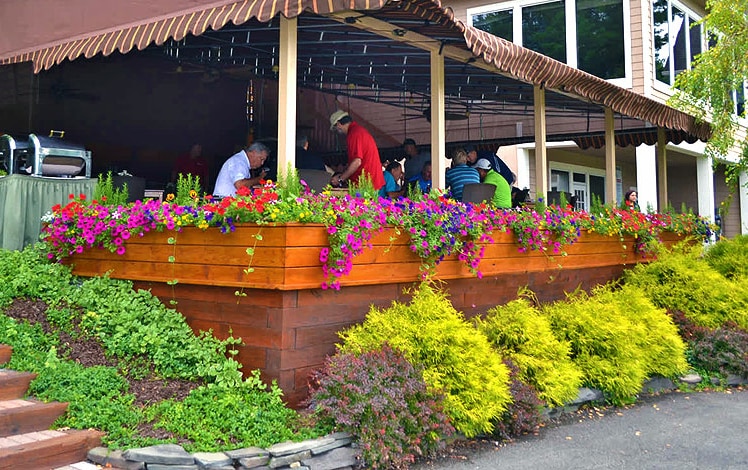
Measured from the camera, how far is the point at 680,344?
22.5ft

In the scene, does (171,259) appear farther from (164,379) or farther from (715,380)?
(715,380)

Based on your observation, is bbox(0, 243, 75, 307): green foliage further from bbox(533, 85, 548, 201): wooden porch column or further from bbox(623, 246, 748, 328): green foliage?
bbox(623, 246, 748, 328): green foliage

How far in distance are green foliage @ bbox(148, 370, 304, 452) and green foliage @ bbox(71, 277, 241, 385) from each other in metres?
0.18

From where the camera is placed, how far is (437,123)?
6352 millimetres

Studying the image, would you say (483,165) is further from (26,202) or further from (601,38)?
(601,38)

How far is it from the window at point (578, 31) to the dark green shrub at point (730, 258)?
447cm

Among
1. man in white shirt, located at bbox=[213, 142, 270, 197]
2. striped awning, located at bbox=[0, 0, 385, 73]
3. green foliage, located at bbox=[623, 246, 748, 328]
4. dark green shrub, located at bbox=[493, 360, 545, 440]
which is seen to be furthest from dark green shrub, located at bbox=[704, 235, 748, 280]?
striped awning, located at bbox=[0, 0, 385, 73]

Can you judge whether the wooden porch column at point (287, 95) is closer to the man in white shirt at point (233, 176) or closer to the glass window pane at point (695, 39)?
the man in white shirt at point (233, 176)

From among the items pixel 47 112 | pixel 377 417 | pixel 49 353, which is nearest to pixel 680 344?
pixel 377 417

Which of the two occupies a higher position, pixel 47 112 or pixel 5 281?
pixel 47 112

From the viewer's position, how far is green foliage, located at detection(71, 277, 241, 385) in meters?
4.79

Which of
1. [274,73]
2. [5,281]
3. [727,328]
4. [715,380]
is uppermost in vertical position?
[274,73]

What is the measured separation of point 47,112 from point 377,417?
662 centimetres

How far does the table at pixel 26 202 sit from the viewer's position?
21.0 feet
